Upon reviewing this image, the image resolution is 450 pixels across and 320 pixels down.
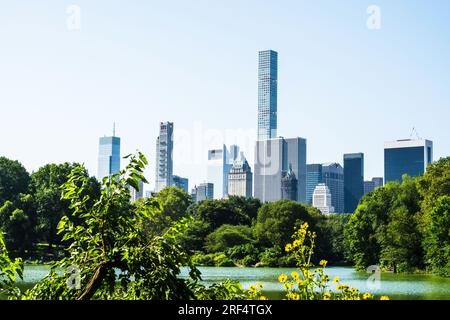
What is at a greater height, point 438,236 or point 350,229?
point 350,229

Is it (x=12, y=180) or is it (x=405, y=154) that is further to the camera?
(x=12, y=180)

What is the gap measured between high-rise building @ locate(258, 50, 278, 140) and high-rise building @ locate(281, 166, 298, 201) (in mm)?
7653

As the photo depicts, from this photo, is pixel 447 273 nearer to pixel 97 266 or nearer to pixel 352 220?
pixel 352 220

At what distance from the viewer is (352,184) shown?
72.1 feet

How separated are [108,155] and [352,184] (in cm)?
1689

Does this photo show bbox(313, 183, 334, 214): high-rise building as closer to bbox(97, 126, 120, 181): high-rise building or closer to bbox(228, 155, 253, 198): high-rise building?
bbox(228, 155, 253, 198): high-rise building

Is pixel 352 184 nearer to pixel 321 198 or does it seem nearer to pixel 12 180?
pixel 321 198

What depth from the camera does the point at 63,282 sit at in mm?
2402

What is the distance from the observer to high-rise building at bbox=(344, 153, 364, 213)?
13734 millimetres

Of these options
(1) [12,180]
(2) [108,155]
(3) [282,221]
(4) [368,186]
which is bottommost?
(3) [282,221]

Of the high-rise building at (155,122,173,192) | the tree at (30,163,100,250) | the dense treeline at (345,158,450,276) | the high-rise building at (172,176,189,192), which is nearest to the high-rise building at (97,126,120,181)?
the high-rise building at (155,122,173,192)

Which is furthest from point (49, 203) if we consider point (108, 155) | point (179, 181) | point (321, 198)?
point (321, 198)

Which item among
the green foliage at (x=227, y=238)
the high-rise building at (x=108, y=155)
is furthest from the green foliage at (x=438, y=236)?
the high-rise building at (x=108, y=155)

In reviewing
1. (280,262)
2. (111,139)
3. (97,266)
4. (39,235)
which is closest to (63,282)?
(97,266)
